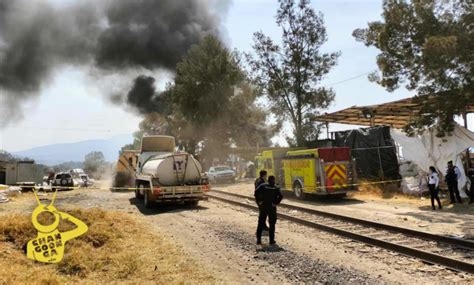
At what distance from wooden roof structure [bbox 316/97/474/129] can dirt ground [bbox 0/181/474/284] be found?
707 centimetres

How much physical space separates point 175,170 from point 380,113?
42.5ft

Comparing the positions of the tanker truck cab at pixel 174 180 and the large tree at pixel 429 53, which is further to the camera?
the tanker truck cab at pixel 174 180

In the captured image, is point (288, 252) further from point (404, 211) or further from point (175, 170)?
point (175, 170)

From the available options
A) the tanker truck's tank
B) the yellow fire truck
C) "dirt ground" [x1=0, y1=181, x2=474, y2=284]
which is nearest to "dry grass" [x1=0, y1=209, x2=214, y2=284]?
"dirt ground" [x1=0, y1=181, x2=474, y2=284]

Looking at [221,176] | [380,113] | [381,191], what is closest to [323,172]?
[381,191]

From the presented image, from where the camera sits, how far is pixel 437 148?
57.8 feet

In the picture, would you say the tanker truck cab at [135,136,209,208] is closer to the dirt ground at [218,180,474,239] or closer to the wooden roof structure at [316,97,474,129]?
the dirt ground at [218,180,474,239]

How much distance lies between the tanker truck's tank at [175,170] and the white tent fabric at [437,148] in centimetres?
1024

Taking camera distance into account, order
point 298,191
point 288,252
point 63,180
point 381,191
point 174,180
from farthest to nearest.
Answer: point 63,180
point 381,191
point 298,191
point 174,180
point 288,252

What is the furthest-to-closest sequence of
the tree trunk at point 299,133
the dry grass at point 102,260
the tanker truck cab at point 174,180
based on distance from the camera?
the tree trunk at point 299,133, the tanker truck cab at point 174,180, the dry grass at point 102,260

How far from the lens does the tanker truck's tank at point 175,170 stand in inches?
654

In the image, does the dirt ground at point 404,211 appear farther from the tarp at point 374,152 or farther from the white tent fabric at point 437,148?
the tarp at point 374,152

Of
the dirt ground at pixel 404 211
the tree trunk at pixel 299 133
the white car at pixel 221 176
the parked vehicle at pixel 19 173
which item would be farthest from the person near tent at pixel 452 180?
the parked vehicle at pixel 19 173

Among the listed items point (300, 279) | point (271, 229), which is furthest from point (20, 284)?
point (271, 229)
